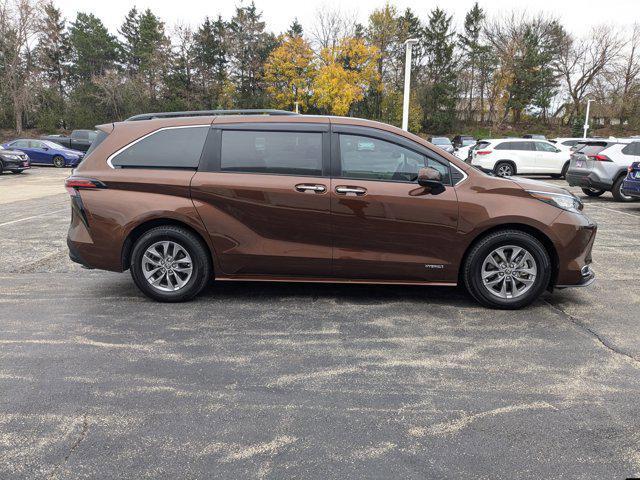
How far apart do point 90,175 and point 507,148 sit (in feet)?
56.5

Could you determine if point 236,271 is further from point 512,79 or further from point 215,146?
point 512,79

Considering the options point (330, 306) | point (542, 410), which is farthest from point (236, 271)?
point (542, 410)

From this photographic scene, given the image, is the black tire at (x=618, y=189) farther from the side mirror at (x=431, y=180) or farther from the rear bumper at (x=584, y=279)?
the side mirror at (x=431, y=180)

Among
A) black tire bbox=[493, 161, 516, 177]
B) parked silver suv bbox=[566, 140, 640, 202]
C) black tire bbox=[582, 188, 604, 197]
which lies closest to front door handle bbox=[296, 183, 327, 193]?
parked silver suv bbox=[566, 140, 640, 202]

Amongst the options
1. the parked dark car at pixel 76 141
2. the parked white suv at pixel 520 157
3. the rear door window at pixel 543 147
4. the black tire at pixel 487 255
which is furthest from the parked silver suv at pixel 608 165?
the parked dark car at pixel 76 141

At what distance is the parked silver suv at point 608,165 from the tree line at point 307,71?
964 inches

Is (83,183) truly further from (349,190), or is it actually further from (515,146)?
(515,146)

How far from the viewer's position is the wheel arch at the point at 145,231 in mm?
4918

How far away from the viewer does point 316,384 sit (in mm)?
3383

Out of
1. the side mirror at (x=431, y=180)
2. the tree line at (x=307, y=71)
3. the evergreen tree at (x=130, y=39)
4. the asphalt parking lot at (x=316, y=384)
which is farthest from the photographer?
the evergreen tree at (x=130, y=39)

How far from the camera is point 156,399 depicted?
3.18 m

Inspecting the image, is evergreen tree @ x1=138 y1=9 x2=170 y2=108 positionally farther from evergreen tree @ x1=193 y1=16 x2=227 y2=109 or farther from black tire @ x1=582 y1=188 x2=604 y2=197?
black tire @ x1=582 y1=188 x2=604 y2=197

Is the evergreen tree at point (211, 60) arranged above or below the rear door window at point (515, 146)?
above

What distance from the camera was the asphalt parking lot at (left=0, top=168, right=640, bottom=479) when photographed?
261cm
